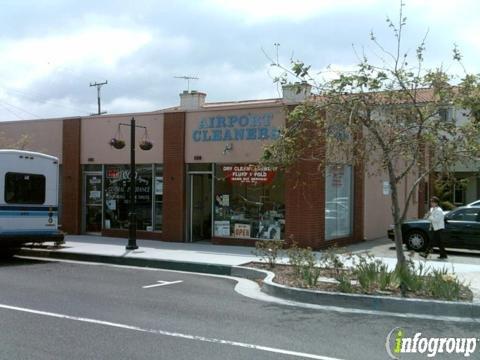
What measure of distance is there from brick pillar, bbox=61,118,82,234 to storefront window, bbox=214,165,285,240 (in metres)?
5.64

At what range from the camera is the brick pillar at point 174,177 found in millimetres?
18000

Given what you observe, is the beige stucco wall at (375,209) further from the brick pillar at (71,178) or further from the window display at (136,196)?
the brick pillar at (71,178)

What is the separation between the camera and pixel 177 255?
14.8 meters

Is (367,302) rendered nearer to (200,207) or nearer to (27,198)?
(27,198)

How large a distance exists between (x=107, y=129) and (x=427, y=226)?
10.9m

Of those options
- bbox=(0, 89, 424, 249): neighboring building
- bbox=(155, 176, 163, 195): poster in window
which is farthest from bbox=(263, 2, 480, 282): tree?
bbox=(155, 176, 163, 195): poster in window

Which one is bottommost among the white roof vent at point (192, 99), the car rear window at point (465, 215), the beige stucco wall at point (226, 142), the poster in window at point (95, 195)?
the car rear window at point (465, 215)

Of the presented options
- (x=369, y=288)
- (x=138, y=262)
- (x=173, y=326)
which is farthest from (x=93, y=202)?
(x=173, y=326)

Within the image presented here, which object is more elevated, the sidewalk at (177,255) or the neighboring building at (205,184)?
the neighboring building at (205,184)

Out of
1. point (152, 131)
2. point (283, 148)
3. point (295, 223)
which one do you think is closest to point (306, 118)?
point (283, 148)

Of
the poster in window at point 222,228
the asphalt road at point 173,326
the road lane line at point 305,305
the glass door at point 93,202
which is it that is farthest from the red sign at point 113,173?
the asphalt road at point 173,326

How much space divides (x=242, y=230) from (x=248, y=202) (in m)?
0.87

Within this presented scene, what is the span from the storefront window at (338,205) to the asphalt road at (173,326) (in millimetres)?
6686

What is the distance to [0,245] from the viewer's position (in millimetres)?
14383
